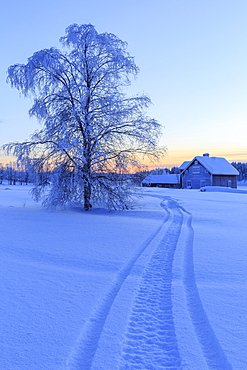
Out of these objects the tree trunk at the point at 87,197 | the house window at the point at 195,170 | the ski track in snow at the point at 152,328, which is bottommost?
the ski track in snow at the point at 152,328

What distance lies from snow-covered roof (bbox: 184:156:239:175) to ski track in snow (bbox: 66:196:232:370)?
38409 millimetres

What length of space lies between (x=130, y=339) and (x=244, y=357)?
116 cm

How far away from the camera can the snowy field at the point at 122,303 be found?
8.55 feet

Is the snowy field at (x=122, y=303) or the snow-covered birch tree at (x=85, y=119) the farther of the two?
the snow-covered birch tree at (x=85, y=119)

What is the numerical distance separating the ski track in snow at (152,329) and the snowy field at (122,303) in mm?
11

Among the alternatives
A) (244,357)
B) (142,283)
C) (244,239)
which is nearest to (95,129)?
(244,239)

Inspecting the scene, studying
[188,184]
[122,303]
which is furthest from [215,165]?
[122,303]

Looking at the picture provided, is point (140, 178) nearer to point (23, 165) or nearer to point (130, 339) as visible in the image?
point (23, 165)

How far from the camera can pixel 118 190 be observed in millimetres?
12969

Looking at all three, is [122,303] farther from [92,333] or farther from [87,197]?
[87,197]

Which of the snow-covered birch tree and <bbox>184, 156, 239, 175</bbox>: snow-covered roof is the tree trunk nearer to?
the snow-covered birch tree

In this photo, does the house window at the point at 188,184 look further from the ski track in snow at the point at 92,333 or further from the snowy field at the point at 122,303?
the ski track in snow at the point at 92,333

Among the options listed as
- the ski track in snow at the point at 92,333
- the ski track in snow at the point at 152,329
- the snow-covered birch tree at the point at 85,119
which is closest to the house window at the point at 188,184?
the snow-covered birch tree at the point at 85,119

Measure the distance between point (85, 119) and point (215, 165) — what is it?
34750 millimetres
